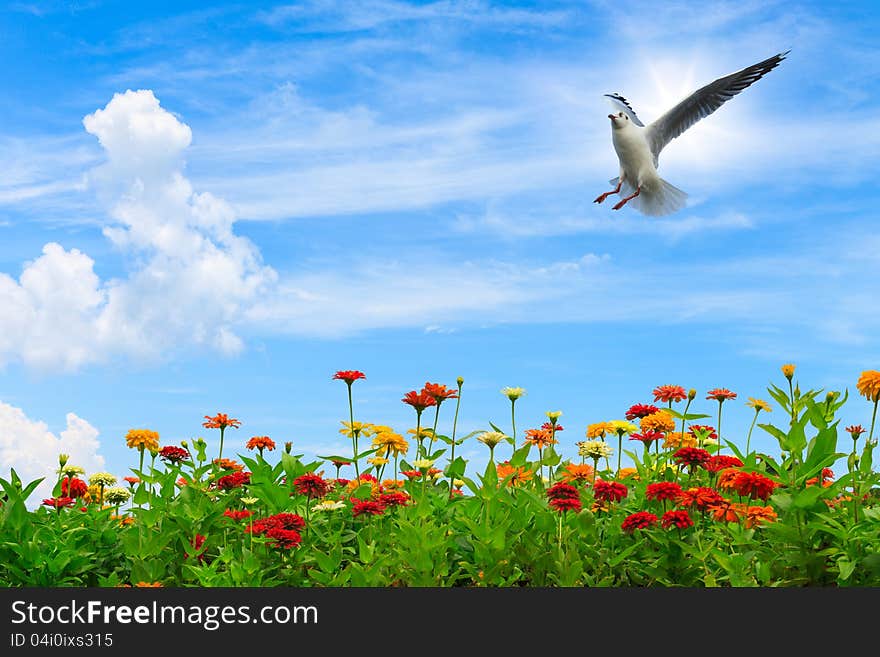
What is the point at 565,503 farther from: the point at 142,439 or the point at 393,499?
the point at 142,439

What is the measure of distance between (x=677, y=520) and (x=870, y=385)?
1150 mm

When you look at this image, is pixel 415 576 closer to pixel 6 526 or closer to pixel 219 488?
pixel 219 488

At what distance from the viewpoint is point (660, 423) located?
15.6 feet

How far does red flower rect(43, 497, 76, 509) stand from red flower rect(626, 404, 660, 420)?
316cm

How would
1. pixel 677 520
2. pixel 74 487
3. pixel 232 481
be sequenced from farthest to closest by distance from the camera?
1. pixel 74 487
2. pixel 232 481
3. pixel 677 520

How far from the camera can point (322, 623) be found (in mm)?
3236

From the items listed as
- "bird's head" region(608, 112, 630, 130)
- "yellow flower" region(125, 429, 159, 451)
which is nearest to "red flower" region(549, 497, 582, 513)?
"yellow flower" region(125, 429, 159, 451)

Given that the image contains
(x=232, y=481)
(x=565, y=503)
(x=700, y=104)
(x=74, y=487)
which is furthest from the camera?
(x=700, y=104)

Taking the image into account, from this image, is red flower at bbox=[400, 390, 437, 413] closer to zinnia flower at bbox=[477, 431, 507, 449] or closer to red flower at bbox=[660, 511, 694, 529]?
zinnia flower at bbox=[477, 431, 507, 449]

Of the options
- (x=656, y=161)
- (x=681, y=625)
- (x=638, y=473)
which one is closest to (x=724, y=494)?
(x=638, y=473)

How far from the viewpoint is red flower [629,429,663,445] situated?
15.7 ft

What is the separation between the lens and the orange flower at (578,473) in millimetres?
4453

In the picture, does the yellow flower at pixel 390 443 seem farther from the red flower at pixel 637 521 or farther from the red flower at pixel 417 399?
the red flower at pixel 637 521

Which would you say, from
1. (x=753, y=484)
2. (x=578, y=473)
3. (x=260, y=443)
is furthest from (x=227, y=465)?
(x=753, y=484)
